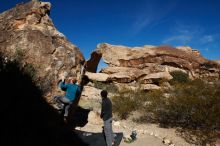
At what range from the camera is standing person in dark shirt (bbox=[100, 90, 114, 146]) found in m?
7.23

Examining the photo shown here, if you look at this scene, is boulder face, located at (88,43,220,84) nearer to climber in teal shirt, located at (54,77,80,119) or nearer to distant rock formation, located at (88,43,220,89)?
distant rock formation, located at (88,43,220,89)

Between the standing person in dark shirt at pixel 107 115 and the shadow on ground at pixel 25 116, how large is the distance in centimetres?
84

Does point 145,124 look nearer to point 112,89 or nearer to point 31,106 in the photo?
point 31,106

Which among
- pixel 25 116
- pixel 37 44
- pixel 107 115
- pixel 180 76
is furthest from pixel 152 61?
pixel 25 116

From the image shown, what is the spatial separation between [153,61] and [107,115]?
937 inches

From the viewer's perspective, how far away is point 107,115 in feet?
24.0

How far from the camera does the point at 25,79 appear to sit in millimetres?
7723

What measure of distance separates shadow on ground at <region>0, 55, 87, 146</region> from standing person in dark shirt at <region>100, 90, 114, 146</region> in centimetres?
84

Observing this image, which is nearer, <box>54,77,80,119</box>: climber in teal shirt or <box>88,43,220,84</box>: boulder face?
<box>54,77,80,119</box>: climber in teal shirt

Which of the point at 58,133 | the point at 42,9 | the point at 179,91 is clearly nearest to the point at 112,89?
the point at 179,91

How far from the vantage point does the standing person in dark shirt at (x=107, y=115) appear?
7234mm

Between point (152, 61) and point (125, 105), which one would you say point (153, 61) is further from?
point (125, 105)

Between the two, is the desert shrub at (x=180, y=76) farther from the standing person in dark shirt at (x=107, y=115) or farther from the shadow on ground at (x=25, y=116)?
the standing person in dark shirt at (x=107, y=115)

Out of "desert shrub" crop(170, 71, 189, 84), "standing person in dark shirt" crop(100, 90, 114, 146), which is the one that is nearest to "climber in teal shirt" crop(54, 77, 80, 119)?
"standing person in dark shirt" crop(100, 90, 114, 146)
